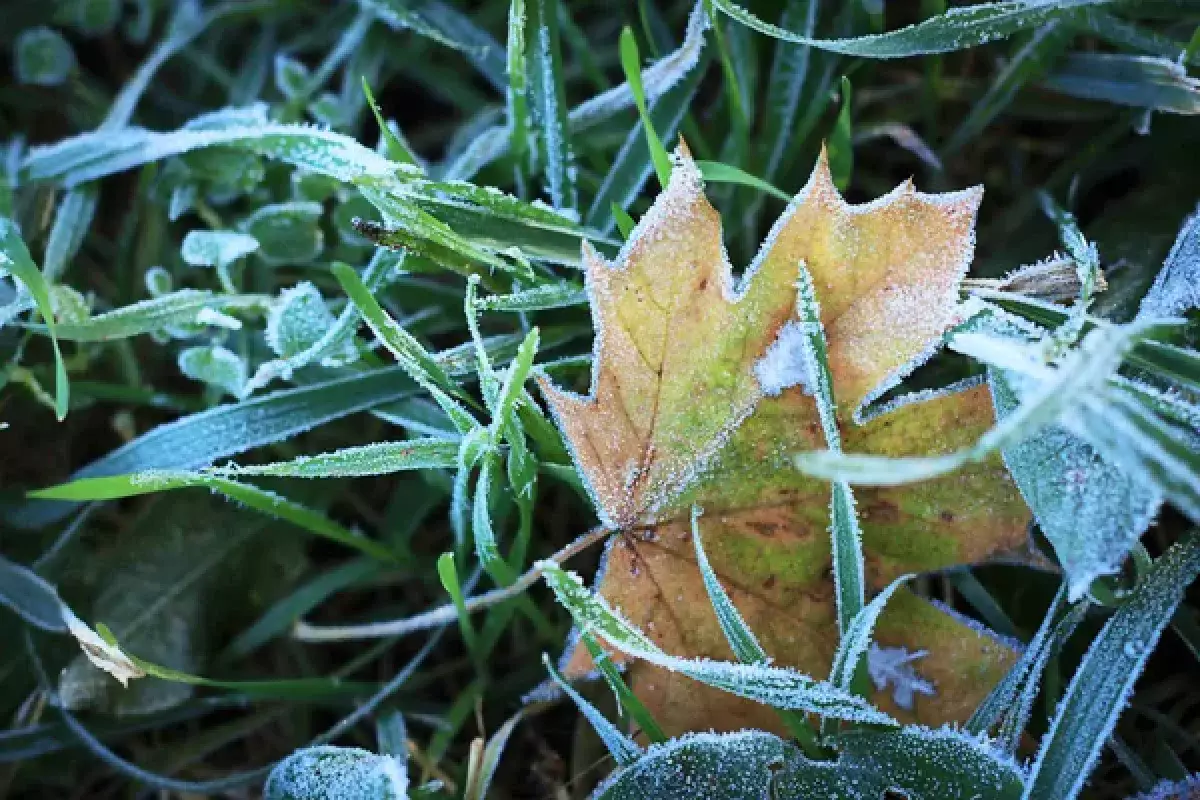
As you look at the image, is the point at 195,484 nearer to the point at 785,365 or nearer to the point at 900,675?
the point at 785,365

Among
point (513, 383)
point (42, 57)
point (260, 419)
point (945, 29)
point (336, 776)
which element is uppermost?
point (945, 29)

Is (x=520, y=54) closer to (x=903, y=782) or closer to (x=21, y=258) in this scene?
(x=21, y=258)

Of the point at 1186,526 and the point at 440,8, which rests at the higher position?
the point at 440,8

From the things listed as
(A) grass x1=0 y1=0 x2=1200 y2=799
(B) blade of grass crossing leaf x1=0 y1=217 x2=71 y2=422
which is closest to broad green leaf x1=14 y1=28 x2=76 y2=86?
(A) grass x1=0 y1=0 x2=1200 y2=799

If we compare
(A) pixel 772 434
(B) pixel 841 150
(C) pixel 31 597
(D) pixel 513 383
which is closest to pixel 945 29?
(B) pixel 841 150

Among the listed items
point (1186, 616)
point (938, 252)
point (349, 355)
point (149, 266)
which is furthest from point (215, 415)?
point (1186, 616)
